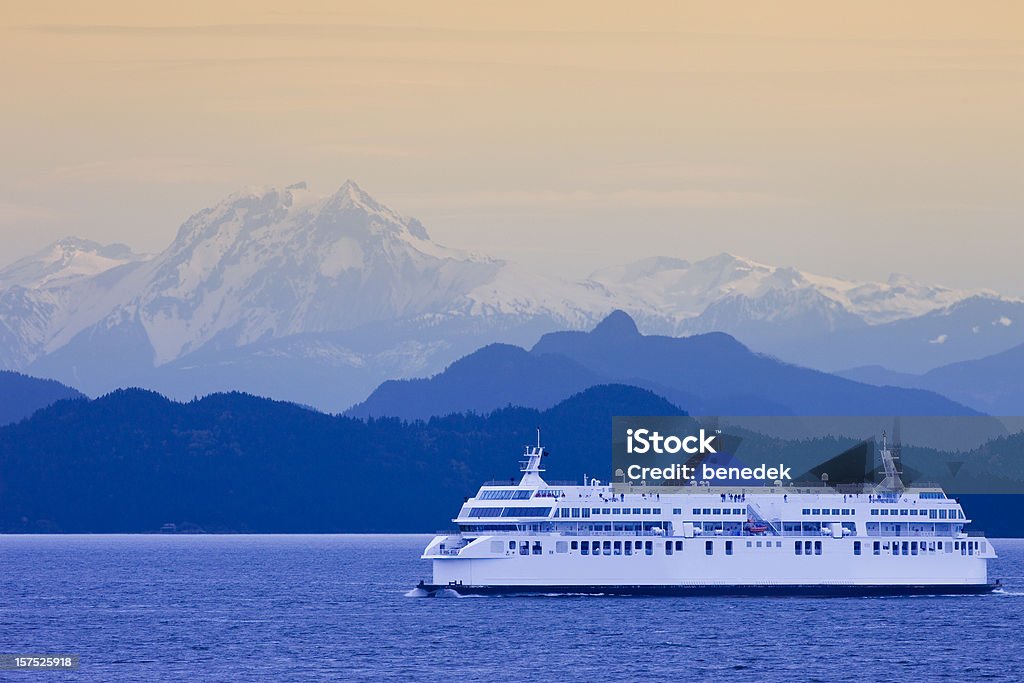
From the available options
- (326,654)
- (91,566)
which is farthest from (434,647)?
(91,566)

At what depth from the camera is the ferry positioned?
111 m

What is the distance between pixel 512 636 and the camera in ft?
324

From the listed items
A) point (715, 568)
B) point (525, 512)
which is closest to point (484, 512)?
point (525, 512)

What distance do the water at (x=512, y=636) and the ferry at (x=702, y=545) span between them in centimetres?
108

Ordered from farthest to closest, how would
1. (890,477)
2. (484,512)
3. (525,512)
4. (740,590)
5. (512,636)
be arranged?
1. (890,477)
2. (740,590)
3. (484,512)
4. (525,512)
5. (512,636)

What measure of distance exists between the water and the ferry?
108 cm

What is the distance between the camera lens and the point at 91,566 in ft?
583

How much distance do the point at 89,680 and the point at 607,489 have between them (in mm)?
35880

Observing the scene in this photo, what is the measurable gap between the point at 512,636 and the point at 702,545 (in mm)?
16571

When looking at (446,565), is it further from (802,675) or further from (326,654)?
(802,675)

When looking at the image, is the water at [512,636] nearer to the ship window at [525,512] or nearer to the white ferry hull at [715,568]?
the white ferry hull at [715,568]

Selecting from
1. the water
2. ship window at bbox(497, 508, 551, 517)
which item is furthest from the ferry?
the water

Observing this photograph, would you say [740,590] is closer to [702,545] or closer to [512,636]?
[702,545]

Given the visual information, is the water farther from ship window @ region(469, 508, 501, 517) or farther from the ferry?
ship window @ region(469, 508, 501, 517)
